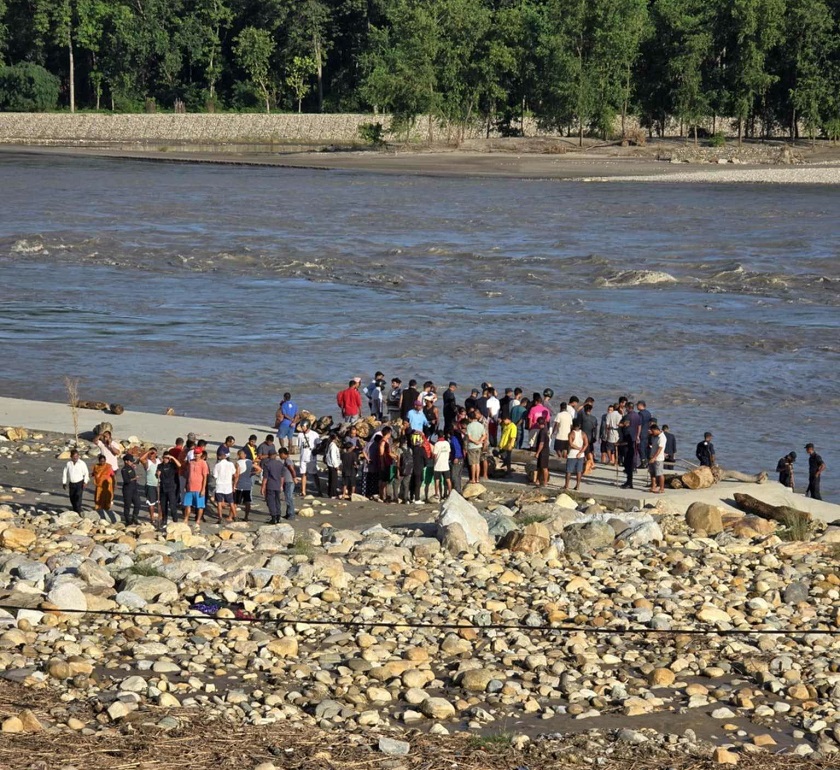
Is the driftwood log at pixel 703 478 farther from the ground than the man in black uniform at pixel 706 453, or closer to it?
closer to it

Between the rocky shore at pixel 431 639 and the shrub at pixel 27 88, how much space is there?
93419 mm

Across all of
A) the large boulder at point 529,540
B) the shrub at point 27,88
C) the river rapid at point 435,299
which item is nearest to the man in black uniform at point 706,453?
the river rapid at point 435,299

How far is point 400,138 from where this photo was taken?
326 ft

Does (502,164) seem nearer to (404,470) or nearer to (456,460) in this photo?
(456,460)

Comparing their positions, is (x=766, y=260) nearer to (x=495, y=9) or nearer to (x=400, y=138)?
(x=400, y=138)

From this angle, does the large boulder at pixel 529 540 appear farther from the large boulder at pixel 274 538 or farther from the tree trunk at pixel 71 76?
the tree trunk at pixel 71 76

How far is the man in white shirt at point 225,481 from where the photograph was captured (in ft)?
55.2

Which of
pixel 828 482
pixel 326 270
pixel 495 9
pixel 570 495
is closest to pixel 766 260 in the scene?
pixel 326 270

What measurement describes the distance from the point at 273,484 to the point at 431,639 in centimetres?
450

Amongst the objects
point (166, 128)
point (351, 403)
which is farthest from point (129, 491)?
point (166, 128)

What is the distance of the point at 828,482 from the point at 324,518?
7798mm

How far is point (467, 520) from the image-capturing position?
53.2ft

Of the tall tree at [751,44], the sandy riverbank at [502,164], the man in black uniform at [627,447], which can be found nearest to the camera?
the man in black uniform at [627,447]

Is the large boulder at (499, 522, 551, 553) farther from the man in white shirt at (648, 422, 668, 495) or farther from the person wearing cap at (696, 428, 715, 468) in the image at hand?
the person wearing cap at (696, 428, 715, 468)
